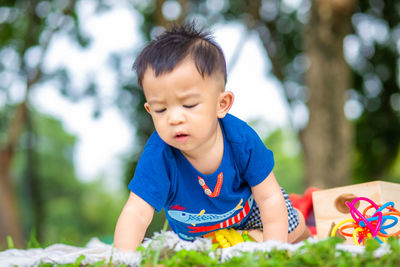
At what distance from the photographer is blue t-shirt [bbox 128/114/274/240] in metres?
1.84

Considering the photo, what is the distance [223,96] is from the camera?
5.82ft

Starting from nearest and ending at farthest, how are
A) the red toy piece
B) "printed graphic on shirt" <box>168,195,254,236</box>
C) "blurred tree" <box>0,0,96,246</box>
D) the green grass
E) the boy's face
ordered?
1. the green grass
2. the boy's face
3. "printed graphic on shirt" <box>168,195,254,236</box>
4. the red toy piece
5. "blurred tree" <box>0,0,96,246</box>

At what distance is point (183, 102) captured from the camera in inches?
63.6

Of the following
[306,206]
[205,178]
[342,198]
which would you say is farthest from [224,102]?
[306,206]

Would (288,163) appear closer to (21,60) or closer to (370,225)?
(21,60)

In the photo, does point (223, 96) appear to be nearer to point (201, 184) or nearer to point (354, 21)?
point (201, 184)

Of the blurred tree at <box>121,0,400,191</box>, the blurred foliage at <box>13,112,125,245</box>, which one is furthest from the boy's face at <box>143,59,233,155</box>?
the blurred foliage at <box>13,112,125,245</box>

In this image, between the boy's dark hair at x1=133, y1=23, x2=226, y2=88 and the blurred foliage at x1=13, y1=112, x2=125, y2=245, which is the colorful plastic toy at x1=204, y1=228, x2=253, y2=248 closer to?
the boy's dark hair at x1=133, y1=23, x2=226, y2=88

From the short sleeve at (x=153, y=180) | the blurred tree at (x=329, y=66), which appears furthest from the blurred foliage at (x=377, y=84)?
the short sleeve at (x=153, y=180)

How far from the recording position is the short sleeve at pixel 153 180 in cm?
179

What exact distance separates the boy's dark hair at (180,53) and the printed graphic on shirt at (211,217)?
648 mm

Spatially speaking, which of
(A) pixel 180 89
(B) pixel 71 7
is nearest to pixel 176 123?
(A) pixel 180 89

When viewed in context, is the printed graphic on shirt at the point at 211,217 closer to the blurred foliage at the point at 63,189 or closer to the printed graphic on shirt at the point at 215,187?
the printed graphic on shirt at the point at 215,187

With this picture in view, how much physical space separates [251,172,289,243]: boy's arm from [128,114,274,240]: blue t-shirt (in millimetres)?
43
